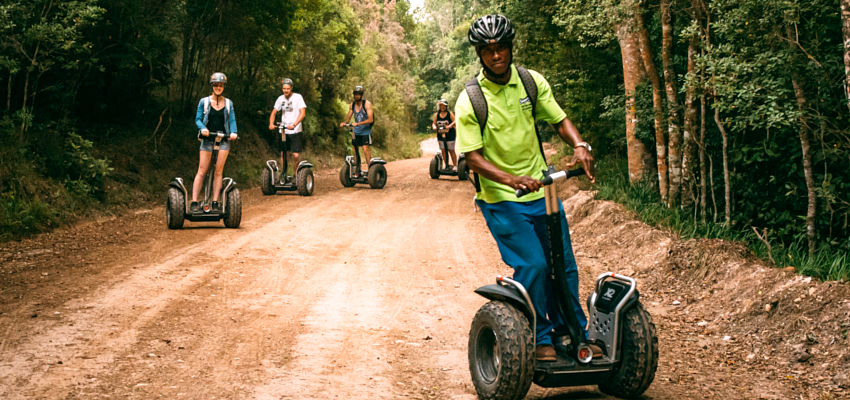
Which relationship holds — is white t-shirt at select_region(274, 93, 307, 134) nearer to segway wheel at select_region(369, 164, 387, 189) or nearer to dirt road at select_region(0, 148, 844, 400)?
segway wheel at select_region(369, 164, 387, 189)

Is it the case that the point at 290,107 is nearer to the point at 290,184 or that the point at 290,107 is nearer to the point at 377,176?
the point at 290,184

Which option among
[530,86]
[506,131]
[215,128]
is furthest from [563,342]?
[215,128]

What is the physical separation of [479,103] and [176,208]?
23.7ft

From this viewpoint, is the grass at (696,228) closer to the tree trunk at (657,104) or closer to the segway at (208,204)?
the tree trunk at (657,104)

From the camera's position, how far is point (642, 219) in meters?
9.03

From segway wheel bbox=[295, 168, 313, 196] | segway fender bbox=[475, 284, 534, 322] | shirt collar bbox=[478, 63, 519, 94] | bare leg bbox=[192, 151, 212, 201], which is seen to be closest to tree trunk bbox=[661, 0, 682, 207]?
shirt collar bbox=[478, 63, 519, 94]

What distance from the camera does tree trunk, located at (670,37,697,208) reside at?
8.41m

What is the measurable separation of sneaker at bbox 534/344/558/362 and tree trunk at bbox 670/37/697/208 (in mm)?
5427

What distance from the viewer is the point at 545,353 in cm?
375

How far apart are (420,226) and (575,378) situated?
7249 mm

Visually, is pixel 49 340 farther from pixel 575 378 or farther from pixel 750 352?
pixel 750 352

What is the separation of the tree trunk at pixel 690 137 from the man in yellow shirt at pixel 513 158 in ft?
16.3

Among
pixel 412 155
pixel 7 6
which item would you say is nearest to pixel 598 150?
pixel 7 6

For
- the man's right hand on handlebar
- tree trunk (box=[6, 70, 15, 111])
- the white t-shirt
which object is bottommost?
the man's right hand on handlebar
